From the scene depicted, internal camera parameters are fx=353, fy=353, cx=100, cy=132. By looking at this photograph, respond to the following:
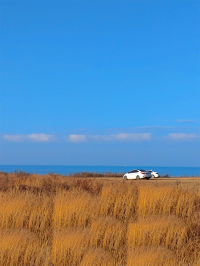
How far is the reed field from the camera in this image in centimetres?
962

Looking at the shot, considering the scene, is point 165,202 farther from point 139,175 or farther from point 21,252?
point 139,175

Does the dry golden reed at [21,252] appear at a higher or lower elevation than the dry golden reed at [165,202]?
lower

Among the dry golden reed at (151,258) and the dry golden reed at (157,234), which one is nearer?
the dry golden reed at (151,258)

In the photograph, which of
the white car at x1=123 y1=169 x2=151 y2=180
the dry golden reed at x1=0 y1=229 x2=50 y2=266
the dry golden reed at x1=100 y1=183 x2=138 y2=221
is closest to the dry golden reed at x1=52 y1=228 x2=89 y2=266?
the dry golden reed at x1=0 y1=229 x2=50 y2=266

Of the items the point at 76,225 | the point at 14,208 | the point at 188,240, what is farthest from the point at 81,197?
the point at 188,240

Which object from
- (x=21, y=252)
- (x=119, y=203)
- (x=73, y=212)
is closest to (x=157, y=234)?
(x=73, y=212)

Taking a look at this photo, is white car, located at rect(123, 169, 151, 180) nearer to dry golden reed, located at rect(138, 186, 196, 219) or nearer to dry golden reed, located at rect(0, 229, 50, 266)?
dry golden reed, located at rect(138, 186, 196, 219)

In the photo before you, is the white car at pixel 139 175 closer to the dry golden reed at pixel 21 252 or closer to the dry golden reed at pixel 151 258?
the dry golden reed at pixel 21 252

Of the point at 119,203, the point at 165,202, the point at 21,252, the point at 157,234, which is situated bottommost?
the point at 21,252

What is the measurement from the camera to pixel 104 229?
11.5 meters

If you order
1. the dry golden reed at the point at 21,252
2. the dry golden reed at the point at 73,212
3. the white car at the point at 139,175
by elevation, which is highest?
the white car at the point at 139,175

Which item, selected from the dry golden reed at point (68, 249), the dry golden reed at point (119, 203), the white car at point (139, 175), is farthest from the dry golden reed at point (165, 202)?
the white car at point (139, 175)

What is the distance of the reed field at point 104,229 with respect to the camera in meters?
9.62

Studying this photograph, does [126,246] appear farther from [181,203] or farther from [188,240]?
[181,203]
